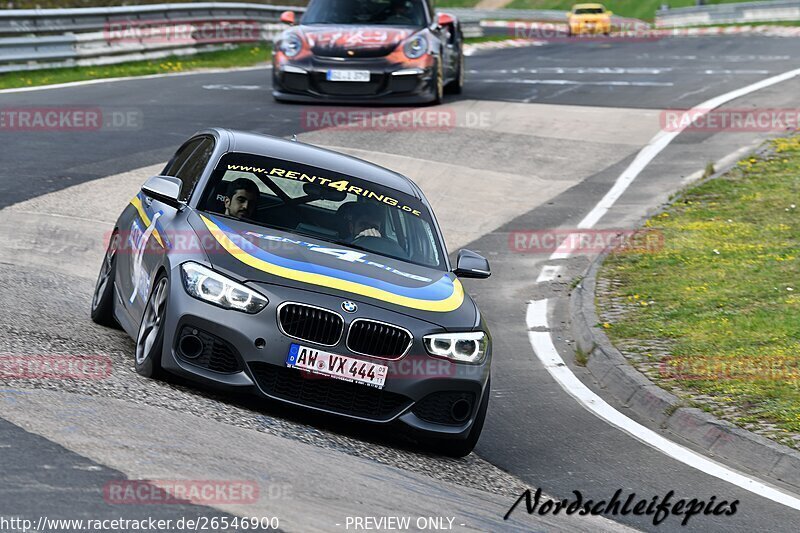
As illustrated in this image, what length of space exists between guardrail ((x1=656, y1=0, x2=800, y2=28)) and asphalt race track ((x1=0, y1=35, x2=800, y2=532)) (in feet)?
88.3

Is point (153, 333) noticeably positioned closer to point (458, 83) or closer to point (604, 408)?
point (604, 408)

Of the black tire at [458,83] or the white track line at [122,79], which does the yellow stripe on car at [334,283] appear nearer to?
the white track line at [122,79]

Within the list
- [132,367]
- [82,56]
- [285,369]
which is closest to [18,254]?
[132,367]

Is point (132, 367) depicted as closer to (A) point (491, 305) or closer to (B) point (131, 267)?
(B) point (131, 267)

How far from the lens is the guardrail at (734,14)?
176 feet

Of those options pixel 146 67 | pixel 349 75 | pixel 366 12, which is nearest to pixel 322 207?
pixel 349 75

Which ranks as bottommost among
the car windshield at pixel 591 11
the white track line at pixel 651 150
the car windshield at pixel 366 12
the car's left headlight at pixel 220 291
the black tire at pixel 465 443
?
the car windshield at pixel 591 11

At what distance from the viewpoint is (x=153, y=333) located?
7535 mm

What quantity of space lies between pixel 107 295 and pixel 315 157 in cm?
174

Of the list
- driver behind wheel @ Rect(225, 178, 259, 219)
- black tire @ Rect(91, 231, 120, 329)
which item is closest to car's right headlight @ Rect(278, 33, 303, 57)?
black tire @ Rect(91, 231, 120, 329)

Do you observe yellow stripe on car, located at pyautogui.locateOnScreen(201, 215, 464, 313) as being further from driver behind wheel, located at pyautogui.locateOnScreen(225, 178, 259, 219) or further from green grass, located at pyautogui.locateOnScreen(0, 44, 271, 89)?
green grass, located at pyautogui.locateOnScreen(0, 44, 271, 89)

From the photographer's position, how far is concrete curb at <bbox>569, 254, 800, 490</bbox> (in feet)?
26.2

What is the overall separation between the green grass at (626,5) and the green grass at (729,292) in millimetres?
67116

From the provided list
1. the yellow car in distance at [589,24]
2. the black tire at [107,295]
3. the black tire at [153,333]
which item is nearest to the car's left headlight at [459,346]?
the black tire at [153,333]
